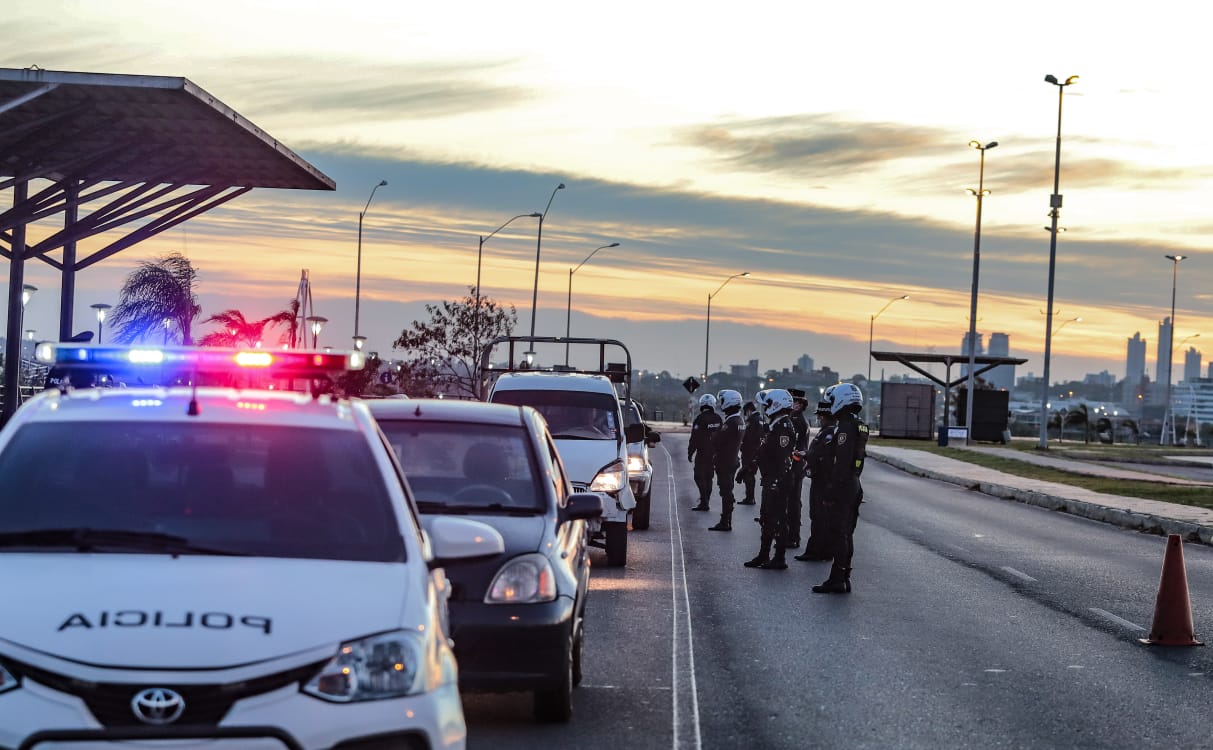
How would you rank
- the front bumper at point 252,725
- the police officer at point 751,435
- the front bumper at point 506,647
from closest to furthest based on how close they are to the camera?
the front bumper at point 252,725 < the front bumper at point 506,647 < the police officer at point 751,435

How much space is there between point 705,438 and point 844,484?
10479 millimetres

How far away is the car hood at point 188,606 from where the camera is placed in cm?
482

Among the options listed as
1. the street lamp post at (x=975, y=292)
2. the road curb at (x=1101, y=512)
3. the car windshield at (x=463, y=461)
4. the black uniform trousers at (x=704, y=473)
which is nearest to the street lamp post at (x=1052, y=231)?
the street lamp post at (x=975, y=292)

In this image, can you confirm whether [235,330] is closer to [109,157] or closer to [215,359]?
[109,157]

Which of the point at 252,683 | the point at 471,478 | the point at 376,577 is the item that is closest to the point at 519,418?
the point at 471,478

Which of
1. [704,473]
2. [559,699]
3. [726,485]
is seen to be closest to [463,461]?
[559,699]

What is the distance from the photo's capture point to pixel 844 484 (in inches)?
588

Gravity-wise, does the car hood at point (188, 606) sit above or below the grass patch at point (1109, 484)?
above

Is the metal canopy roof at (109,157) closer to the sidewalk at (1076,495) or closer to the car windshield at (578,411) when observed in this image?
the car windshield at (578,411)

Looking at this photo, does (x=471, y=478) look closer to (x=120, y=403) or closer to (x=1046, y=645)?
(x=120, y=403)

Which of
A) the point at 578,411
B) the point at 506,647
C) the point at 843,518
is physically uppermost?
the point at 578,411

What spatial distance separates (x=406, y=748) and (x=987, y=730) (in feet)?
15.2

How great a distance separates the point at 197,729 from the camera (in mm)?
4734

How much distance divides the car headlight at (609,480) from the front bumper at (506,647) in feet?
28.8
